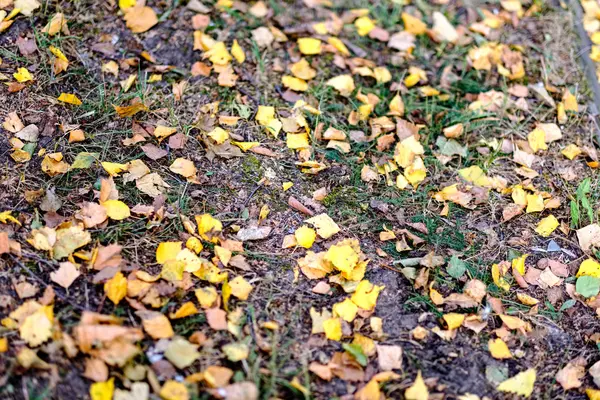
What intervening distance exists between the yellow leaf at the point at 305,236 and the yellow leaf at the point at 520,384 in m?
0.89

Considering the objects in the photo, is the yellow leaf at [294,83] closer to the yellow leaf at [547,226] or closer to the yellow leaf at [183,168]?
the yellow leaf at [183,168]

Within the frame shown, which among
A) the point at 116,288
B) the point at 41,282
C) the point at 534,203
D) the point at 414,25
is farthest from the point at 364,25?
the point at 41,282

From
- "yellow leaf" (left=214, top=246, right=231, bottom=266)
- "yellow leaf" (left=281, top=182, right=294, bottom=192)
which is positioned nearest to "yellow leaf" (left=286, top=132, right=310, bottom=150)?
"yellow leaf" (left=281, top=182, right=294, bottom=192)

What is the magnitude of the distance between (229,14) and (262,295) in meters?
1.72

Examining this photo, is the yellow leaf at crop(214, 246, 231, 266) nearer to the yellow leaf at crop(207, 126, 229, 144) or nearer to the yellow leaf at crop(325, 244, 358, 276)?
the yellow leaf at crop(325, 244, 358, 276)

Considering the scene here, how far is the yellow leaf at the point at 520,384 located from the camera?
2160mm

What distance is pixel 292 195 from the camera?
265 centimetres

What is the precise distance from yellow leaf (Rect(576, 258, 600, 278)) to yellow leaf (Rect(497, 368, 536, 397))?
22.8 inches

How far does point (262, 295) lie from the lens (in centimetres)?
229

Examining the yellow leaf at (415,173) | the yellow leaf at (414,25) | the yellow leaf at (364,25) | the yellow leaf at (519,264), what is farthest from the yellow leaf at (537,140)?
the yellow leaf at (364,25)

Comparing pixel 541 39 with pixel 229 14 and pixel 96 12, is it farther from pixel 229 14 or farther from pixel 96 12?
pixel 96 12

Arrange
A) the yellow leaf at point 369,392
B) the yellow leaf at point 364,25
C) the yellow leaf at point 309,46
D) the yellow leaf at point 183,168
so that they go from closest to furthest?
the yellow leaf at point 369,392 → the yellow leaf at point 183,168 → the yellow leaf at point 309,46 → the yellow leaf at point 364,25

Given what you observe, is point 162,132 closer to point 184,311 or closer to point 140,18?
point 140,18

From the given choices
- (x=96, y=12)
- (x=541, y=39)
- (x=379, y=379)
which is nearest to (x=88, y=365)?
(x=379, y=379)
